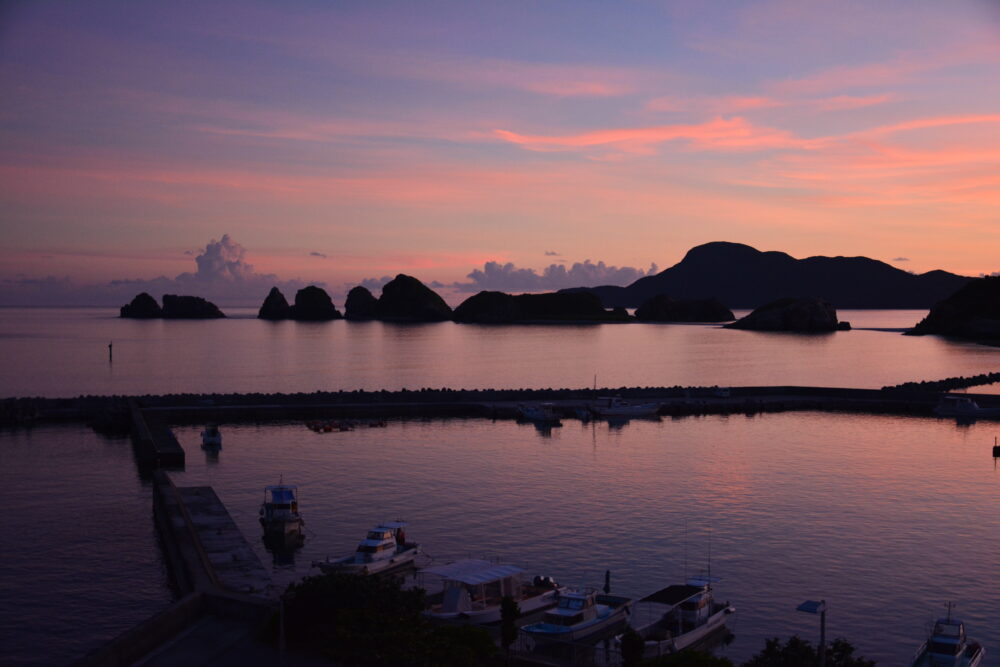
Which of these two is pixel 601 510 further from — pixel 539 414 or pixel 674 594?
pixel 539 414

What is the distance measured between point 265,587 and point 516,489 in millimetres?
24715

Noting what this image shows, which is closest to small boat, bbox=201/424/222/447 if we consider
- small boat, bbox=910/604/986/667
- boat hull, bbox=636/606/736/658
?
boat hull, bbox=636/606/736/658

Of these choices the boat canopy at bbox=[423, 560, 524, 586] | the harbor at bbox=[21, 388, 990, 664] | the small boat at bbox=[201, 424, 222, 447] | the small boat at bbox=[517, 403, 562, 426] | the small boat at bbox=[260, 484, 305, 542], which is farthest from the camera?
the small boat at bbox=[517, 403, 562, 426]

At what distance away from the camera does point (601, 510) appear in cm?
4897

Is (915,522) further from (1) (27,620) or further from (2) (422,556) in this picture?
(1) (27,620)

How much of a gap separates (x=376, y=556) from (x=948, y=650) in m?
22.3

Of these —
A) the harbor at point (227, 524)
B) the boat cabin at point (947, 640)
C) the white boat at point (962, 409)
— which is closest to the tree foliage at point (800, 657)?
the boat cabin at point (947, 640)

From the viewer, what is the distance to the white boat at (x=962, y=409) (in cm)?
8931

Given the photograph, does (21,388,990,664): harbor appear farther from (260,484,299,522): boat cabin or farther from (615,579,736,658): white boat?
(615,579,736,658): white boat

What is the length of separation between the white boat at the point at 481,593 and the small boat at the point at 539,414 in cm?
5012

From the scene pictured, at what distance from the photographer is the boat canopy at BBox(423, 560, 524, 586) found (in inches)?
1207

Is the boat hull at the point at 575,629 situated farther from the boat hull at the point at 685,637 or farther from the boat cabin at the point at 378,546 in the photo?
the boat cabin at the point at 378,546

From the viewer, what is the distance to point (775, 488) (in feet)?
183

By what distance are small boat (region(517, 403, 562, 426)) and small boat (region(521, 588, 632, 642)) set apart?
2038 inches
